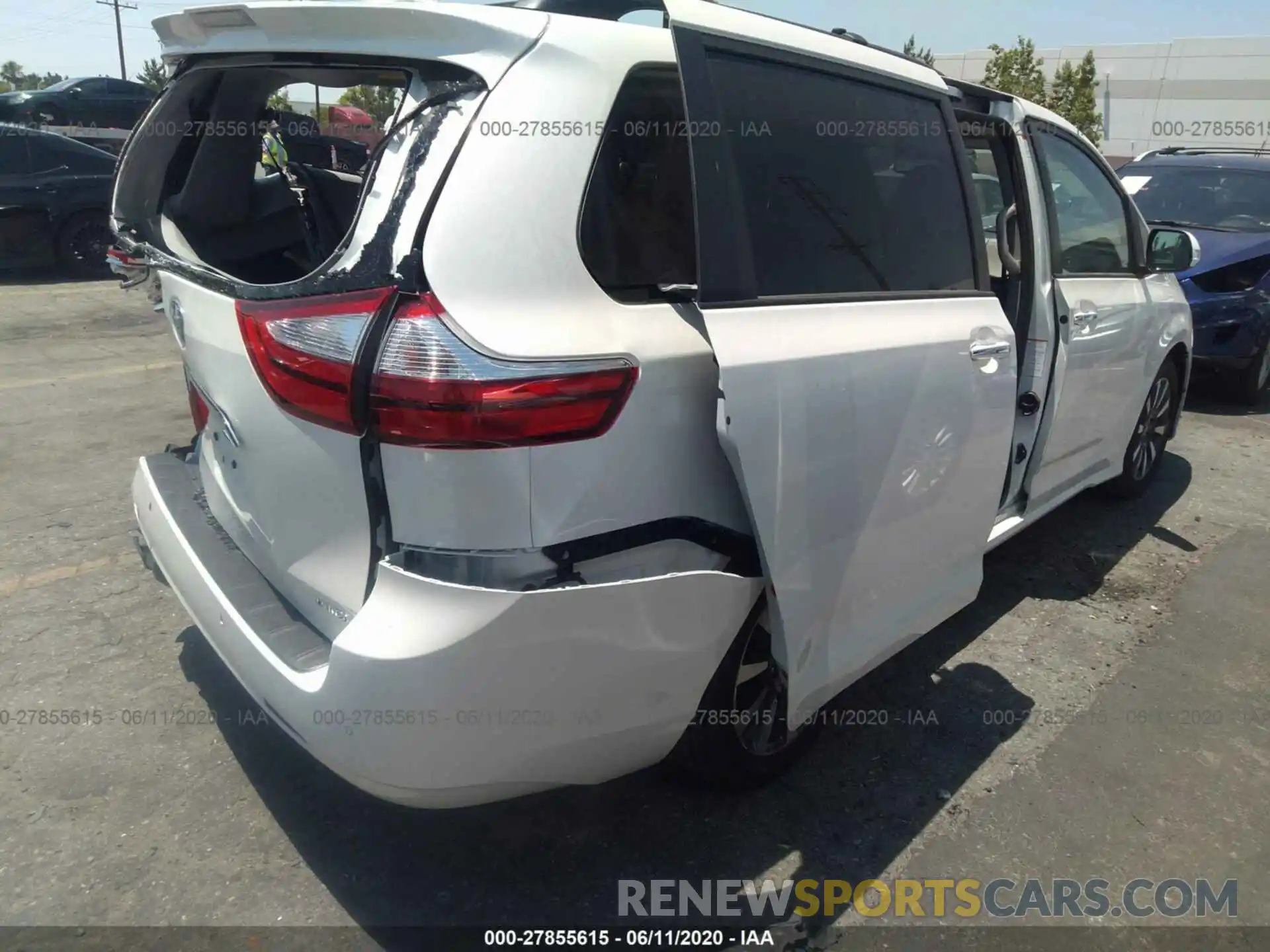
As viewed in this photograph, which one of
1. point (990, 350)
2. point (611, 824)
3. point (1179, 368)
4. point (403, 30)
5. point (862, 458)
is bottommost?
point (611, 824)

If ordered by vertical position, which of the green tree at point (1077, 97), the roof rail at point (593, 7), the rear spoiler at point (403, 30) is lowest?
the rear spoiler at point (403, 30)

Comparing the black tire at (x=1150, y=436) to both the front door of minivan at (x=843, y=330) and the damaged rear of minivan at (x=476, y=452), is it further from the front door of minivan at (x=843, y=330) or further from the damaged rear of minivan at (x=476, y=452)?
the damaged rear of minivan at (x=476, y=452)

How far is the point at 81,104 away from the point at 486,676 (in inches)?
713

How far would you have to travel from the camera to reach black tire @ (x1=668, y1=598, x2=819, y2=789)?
229 cm

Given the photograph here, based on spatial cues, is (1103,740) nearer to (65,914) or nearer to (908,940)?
(908,940)

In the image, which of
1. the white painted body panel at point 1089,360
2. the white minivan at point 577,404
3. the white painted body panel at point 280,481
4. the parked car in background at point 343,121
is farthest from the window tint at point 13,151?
the white painted body panel at point 1089,360

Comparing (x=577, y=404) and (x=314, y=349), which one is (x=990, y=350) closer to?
(x=577, y=404)

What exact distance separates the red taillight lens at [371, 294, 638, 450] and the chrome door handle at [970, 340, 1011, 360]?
1.38 meters

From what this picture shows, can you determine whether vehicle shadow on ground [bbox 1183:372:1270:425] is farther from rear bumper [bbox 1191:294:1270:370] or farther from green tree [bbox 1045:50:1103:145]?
green tree [bbox 1045:50:1103:145]

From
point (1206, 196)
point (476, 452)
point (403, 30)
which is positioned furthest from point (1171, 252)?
point (1206, 196)

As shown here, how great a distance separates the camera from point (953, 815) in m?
2.69

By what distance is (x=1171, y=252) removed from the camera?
4.38 m

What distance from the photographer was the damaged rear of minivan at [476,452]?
5.84 ft

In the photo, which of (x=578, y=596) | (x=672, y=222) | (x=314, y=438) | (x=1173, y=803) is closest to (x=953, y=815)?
(x=1173, y=803)
